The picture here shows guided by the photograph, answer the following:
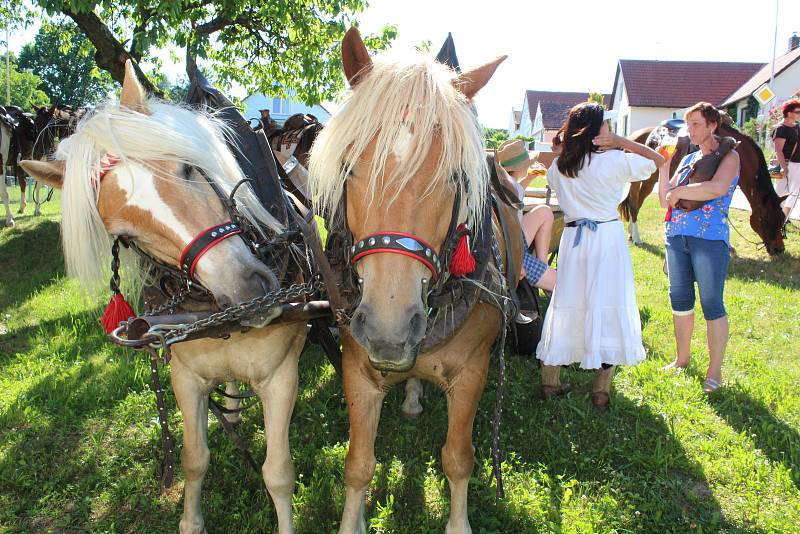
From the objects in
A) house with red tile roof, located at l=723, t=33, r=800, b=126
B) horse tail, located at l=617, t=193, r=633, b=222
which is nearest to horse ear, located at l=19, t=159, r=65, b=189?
horse tail, located at l=617, t=193, r=633, b=222

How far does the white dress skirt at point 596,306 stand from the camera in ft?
11.1

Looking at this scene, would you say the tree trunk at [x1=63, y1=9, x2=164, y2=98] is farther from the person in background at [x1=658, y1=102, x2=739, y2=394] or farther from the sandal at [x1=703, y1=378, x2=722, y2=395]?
the sandal at [x1=703, y1=378, x2=722, y2=395]

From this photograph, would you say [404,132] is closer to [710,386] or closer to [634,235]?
[710,386]

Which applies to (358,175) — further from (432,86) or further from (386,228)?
(432,86)

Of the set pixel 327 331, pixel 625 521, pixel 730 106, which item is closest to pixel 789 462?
pixel 625 521

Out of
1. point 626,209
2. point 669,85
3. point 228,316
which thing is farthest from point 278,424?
point 669,85

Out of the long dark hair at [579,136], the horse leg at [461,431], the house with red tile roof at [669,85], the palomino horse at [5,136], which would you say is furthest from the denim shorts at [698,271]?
the house with red tile roof at [669,85]

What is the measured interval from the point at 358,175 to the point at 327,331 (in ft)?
4.01

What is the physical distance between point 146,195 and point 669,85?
39.9 m

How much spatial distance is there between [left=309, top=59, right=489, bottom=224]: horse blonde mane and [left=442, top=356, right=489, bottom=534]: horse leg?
70 centimetres

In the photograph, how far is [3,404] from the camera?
366cm

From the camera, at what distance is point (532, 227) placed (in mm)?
4094

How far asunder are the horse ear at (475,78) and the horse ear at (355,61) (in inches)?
13.4

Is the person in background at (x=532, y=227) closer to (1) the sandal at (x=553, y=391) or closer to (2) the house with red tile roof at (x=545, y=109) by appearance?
(1) the sandal at (x=553, y=391)
